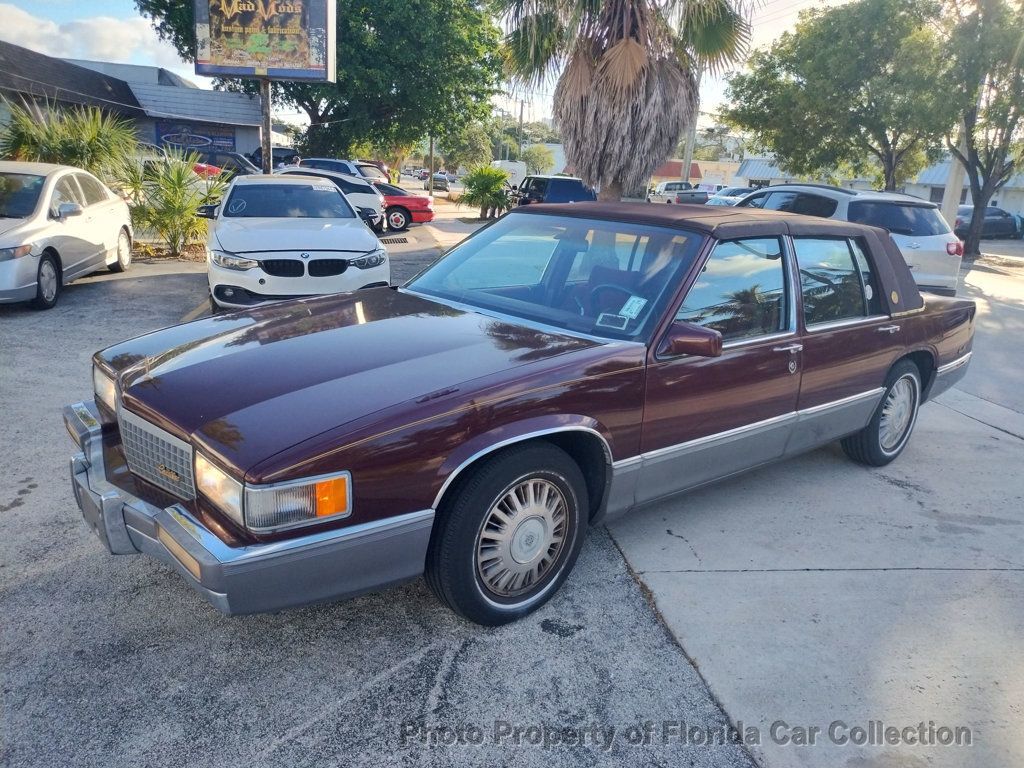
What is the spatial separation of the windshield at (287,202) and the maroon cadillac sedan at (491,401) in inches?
199

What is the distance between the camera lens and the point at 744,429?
3.94m

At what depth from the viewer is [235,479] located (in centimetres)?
251

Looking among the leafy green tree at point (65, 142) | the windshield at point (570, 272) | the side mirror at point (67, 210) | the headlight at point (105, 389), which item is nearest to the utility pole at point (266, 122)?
the leafy green tree at point (65, 142)

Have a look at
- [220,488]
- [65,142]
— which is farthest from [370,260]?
[65,142]

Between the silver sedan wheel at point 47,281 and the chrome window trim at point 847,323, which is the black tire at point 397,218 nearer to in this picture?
the silver sedan wheel at point 47,281

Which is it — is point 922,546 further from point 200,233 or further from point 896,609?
point 200,233

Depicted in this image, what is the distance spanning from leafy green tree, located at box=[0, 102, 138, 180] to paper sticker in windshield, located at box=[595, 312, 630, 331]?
11399 millimetres

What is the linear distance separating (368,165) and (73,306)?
650 inches

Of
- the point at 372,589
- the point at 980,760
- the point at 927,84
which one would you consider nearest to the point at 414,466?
the point at 372,589

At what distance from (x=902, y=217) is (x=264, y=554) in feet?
32.8

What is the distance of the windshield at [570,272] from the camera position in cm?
364

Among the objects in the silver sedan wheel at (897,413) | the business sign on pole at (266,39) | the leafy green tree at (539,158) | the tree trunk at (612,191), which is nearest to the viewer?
the silver sedan wheel at (897,413)

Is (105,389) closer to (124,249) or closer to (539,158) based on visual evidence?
(124,249)

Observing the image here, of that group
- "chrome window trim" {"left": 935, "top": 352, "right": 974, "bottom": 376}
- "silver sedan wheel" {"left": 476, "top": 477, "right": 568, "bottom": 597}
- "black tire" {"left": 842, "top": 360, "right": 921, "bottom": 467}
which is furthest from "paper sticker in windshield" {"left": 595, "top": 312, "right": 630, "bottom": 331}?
"chrome window trim" {"left": 935, "top": 352, "right": 974, "bottom": 376}
